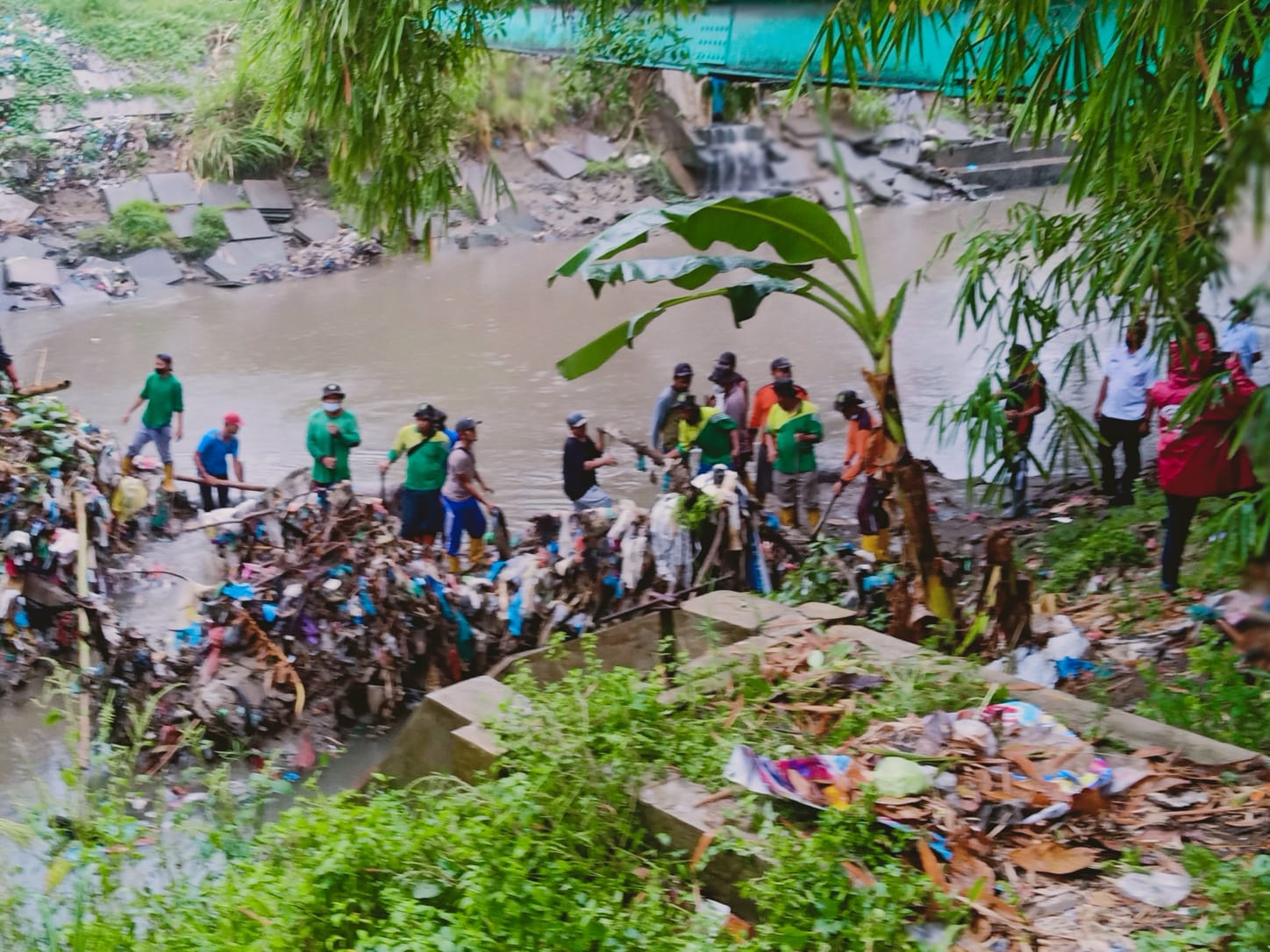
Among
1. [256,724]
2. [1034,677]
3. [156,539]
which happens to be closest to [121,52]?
Answer: [156,539]

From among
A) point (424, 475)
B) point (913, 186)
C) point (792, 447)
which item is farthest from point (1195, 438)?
point (913, 186)

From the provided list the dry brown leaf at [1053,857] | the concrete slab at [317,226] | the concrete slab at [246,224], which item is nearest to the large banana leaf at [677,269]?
the dry brown leaf at [1053,857]

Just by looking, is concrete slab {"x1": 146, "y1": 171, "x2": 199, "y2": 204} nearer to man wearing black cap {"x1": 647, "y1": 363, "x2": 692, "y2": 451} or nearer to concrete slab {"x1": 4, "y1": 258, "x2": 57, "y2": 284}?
concrete slab {"x1": 4, "y1": 258, "x2": 57, "y2": 284}

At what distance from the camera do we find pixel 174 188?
69.6ft

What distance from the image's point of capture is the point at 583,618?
6.27m

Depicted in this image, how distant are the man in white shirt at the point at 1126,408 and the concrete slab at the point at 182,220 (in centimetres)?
1707

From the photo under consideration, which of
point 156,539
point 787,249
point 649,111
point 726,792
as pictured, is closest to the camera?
point 726,792

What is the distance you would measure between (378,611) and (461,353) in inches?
382

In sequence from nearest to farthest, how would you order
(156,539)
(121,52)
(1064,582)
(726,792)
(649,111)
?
(726,792)
(1064,582)
(156,539)
(121,52)
(649,111)

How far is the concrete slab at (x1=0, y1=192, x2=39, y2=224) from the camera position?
19.6 meters

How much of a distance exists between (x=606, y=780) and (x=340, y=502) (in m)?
3.39

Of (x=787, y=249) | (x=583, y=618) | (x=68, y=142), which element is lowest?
(x=583, y=618)

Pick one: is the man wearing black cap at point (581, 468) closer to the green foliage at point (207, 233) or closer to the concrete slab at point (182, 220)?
the green foliage at point (207, 233)

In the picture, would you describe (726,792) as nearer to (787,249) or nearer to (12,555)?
(787,249)
